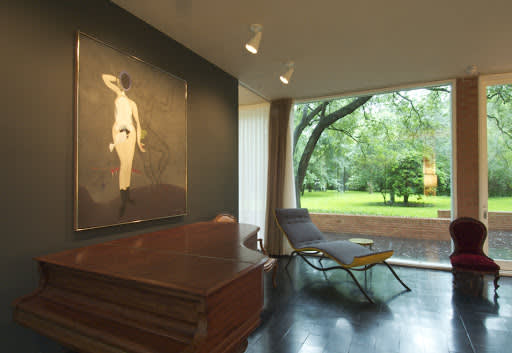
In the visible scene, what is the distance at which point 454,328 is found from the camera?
2.56 metres

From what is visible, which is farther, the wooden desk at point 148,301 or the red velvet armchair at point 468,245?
the red velvet armchair at point 468,245

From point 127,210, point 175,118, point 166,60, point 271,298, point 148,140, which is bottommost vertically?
point 271,298

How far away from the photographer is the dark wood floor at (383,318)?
2312mm

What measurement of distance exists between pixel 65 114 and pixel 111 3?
107 cm

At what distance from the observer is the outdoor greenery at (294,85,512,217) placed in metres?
4.22

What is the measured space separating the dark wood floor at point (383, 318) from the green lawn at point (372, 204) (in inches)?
43.8

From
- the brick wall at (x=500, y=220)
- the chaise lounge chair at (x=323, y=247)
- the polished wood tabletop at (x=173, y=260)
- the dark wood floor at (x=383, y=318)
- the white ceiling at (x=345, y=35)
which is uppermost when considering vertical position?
the white ceiling at (x=345, y=35)

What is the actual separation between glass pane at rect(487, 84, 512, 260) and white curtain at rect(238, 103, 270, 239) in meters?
3.40

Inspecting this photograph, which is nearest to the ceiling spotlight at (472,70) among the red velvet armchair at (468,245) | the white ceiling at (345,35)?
the white ceiling at (345,35)

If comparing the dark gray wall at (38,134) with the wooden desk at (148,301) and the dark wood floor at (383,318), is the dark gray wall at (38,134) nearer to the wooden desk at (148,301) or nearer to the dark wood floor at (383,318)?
the wooden desk at (148,301)

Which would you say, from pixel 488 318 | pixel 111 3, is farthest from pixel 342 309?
pixel 111 3

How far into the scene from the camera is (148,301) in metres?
1.31

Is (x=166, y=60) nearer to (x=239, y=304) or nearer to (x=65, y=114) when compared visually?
(x=65, y=114)

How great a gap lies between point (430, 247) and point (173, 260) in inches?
178
